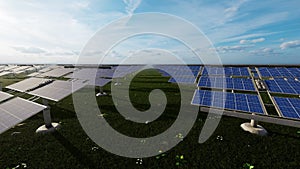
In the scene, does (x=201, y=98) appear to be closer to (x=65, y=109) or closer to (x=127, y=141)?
(x=127, y=141)

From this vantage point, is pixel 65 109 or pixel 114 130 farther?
pixel 65 109

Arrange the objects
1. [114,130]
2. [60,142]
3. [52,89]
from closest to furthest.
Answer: [60,142] < [114,130] < [52,89]

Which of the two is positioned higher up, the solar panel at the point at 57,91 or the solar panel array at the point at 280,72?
the solar panel array at the point at 280,72

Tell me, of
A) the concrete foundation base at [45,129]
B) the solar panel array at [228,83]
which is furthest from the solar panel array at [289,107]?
the concrete foundation base at [45,129]

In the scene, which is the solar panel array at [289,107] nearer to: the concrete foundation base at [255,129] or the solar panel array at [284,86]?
the solar panel array at [284,86]

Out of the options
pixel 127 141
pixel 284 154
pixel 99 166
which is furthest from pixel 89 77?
pixel 284 154

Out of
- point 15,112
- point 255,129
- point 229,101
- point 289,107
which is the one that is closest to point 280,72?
point 289,107

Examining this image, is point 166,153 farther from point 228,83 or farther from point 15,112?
point 15,112

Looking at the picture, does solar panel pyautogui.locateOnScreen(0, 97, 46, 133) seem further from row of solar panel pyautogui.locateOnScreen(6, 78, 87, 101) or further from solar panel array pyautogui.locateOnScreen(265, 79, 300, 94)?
solar panel array pyautogui.locateOnScreen(265, 79, 300, 94)
